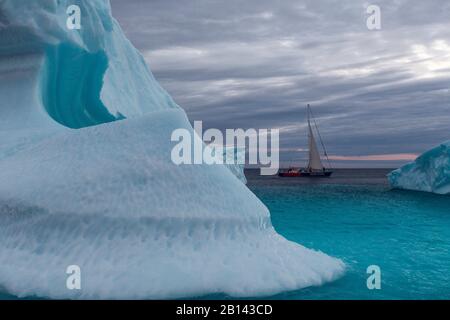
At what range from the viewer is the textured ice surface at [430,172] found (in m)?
36.5

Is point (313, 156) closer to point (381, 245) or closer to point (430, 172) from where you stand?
point (430, 172)

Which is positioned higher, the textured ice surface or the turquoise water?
the textured ice surface

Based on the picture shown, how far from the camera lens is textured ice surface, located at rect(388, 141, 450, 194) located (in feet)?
120

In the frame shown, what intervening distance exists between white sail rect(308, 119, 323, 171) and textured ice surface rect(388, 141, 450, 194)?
85.8 ft

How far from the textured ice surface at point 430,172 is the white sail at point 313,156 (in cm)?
2615

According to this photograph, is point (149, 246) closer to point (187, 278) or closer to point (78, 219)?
point (187, 278)

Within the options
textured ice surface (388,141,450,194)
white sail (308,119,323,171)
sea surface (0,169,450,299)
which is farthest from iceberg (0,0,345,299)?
white sail (308,119,323,171)

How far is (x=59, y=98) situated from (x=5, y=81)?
2.09 metres

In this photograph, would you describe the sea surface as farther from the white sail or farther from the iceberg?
the white sail

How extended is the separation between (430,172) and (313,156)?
39.0 m

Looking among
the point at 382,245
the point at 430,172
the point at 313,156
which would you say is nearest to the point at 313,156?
the point at 313,156

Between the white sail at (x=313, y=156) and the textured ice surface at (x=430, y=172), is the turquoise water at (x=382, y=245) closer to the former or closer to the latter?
the textured ice surface at (x=430, y=172)

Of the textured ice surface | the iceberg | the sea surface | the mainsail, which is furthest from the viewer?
the mainsail

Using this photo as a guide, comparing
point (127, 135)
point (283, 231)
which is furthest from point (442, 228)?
point (127, 135)
